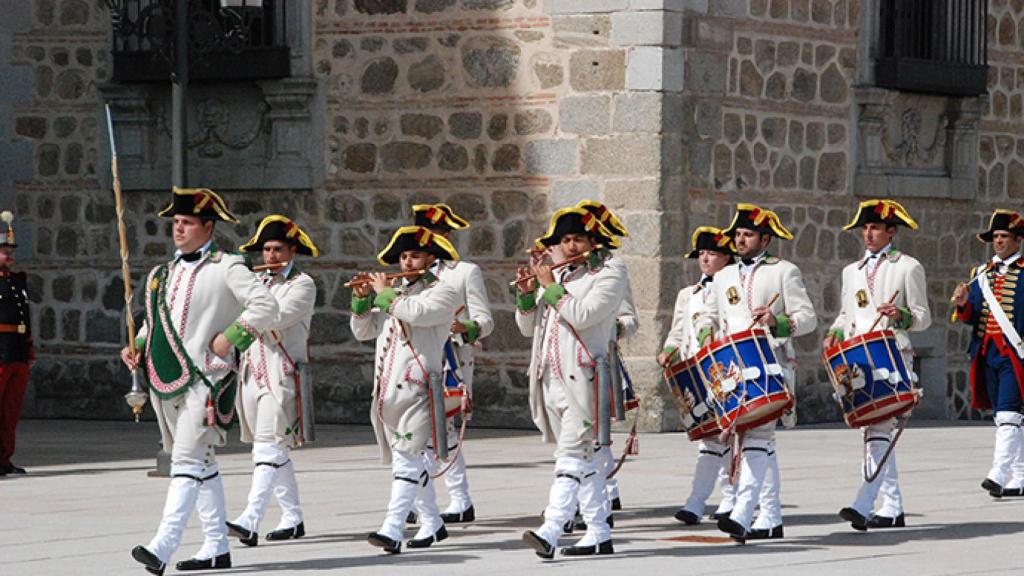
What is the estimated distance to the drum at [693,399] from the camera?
12.8 m

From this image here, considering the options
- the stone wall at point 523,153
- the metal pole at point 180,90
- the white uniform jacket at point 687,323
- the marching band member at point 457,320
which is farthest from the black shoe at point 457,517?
the stone wall at point 523,153

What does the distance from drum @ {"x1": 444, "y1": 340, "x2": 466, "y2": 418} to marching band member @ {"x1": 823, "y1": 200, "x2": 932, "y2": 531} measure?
206 cm

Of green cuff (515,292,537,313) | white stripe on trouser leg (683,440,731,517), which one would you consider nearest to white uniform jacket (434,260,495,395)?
green cuff (515,292,537,313)

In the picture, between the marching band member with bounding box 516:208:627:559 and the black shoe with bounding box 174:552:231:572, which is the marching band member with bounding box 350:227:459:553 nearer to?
the marching band member with bounding box 516:208:627:559

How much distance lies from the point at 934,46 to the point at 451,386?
10492mm

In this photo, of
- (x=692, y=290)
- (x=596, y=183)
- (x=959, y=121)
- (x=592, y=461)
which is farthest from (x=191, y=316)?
(x=959, y=121)

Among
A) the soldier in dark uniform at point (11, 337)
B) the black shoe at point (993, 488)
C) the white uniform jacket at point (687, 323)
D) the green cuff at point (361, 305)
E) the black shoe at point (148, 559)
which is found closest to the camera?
the black shoe at point (148, 559)

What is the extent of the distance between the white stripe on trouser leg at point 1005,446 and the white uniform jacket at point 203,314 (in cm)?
549

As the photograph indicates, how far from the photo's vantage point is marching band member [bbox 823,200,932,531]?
42.8ft

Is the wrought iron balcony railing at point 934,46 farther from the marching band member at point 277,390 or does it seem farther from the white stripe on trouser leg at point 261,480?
the white stripe on trouser leg at point 261,480

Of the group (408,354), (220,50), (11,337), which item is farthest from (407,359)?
(220,50)

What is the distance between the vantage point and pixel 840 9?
69.6 feet

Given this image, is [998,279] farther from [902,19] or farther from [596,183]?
[902,19]

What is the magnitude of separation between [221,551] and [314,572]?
46 cm
